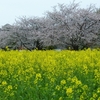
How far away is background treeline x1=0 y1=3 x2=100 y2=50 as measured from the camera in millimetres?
32656

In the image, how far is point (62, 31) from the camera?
33.7 m

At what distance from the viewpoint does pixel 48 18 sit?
126 feet

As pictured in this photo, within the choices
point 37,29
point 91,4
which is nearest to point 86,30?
point 91,4

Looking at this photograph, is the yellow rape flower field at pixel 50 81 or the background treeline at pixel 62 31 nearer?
the yellow rape flower field at pixel 50 81

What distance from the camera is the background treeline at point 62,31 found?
3266cm

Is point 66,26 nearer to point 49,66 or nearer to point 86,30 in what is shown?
point 86,30

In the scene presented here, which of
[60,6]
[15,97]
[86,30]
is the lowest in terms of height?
[15,97]

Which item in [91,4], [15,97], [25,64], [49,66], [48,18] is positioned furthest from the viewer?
[48,18]

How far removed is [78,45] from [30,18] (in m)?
11.8

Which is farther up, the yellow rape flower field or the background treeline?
the background treeline

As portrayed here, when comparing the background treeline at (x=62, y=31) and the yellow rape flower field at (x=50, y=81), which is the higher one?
the background treeline at (x=62, y=31)

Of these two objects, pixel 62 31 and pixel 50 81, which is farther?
pixel 62 31

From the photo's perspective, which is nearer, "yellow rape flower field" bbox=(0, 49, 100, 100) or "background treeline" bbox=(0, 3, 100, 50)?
"yellow rape flower field" bbox=(0, 49, 100, 100)

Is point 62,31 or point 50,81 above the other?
point 62,31
